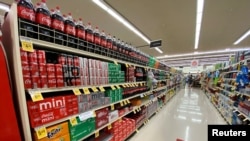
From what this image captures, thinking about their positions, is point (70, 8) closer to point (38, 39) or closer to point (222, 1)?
point (38, 39)

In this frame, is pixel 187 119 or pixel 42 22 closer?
pixel 42 22

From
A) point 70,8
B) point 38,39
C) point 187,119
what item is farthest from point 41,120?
point 70,8

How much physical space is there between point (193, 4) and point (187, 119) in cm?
442

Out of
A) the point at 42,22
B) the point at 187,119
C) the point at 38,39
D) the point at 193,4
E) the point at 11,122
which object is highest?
the point at 193,4

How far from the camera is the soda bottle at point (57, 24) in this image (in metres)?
1.35

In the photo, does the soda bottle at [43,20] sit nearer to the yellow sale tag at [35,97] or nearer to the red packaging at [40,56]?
the red packaging at [40,56]

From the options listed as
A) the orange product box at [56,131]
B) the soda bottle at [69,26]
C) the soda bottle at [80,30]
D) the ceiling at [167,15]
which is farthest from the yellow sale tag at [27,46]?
the ceiling at [167,15]

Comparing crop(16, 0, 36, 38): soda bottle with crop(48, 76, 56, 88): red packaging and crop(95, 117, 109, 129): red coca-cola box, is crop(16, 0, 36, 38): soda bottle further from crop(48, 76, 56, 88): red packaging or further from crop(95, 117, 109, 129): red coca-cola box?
crop(95, 117, 109, 129): red coca-cola box

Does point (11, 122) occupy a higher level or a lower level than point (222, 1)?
lower

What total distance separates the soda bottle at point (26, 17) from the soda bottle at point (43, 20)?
0.05m

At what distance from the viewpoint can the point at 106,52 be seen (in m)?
2.22

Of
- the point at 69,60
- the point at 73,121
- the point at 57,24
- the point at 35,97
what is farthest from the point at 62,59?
the point at 73,121

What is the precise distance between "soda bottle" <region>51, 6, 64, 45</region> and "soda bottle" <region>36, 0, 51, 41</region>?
60 mm

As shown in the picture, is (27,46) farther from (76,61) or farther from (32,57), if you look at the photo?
(76,61)
